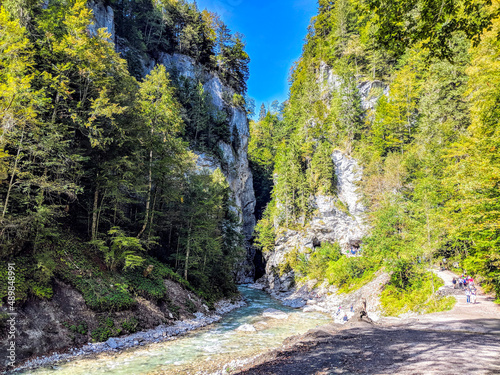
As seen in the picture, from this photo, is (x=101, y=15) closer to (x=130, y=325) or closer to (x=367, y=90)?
(x=130, y=325)

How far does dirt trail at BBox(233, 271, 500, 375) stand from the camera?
16.8 ft

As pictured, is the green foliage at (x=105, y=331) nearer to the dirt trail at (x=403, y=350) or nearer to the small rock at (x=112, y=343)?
the small rock at (x=112, y=343)

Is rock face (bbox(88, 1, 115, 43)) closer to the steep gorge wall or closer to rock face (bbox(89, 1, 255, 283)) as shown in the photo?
rock face (bbox(89, 1, 255, 283))

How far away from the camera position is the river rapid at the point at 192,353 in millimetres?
9383

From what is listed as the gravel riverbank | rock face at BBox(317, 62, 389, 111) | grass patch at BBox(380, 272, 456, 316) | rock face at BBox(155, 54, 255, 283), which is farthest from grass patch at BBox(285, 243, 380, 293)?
rock face at BBox(317, 62, 389, 111)

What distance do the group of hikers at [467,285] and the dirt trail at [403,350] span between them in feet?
9.09

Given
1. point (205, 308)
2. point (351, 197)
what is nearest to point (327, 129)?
point (351, 197)

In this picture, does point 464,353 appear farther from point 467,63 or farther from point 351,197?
point 467,63

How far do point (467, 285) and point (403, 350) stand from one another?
541 inches

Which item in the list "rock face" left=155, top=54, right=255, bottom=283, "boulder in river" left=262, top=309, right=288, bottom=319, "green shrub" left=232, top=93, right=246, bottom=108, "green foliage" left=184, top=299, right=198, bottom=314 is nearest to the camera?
"green foliage" left=184, top=299, right=198, bottom=314

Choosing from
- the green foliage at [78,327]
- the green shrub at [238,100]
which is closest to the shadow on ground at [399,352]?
the green foliage at [78,327]

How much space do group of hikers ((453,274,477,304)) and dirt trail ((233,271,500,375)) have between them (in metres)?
2.77

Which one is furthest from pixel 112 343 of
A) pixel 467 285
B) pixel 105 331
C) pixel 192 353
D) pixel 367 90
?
pixel 367 90

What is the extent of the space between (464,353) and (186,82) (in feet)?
144
